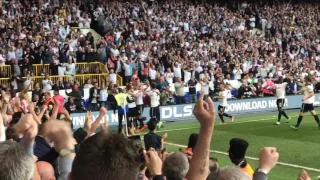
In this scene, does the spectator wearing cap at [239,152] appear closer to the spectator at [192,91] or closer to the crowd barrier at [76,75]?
the crowd barrier at [76,75]

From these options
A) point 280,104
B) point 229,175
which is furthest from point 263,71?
point 229,175

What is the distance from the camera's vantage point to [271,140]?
1931 cm

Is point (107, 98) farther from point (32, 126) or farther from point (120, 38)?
point (32, 126)

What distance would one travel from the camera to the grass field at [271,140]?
1473 centimetres

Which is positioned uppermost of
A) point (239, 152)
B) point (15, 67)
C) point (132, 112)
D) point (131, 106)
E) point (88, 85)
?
point (239, 152)

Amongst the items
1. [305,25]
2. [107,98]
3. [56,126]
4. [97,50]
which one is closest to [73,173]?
[56,126]

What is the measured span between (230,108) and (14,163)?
26134 millimetres

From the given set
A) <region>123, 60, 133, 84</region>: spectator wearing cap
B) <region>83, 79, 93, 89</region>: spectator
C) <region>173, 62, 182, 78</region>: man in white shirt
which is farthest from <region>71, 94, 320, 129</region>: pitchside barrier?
<region>123, 60, 133, 84</region>: spectator wearing cap

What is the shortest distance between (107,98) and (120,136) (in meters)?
22.2

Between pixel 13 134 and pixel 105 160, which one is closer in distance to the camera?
pixel 105 160

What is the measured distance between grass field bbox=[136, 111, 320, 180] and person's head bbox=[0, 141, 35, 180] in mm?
10711

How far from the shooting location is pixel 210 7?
44531mm

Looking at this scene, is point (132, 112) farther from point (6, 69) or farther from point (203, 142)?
point (203, 142)

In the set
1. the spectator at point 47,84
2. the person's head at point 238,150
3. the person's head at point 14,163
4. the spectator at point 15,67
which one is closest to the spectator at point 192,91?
the spectator at point 47,84
